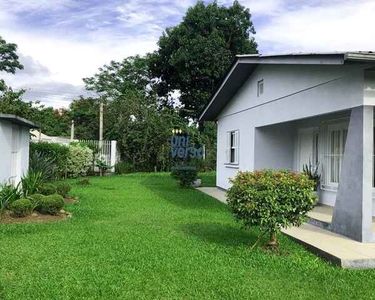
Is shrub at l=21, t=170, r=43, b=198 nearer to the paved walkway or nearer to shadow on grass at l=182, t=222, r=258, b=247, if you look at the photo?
shadow on grass at l=182, t=222, r=258, b=247

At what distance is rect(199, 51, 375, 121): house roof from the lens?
236 inches

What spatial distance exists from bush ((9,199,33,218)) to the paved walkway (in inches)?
235

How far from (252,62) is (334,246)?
19.8 feet

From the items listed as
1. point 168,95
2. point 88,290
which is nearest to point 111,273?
point 88,290

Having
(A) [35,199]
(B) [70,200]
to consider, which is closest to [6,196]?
(A) [35,199]

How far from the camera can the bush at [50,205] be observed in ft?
Result: 31.1

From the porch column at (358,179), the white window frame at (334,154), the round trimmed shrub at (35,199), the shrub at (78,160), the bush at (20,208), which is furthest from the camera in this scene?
the shrub at (78,160)

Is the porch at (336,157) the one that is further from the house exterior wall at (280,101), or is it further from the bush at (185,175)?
the bush at (185,175)

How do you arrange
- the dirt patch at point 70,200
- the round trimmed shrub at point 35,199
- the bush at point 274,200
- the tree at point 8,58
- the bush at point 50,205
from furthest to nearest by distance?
1. the tree at point 8,58
2. the dirt patch at point 70,200
3. the round trimmed shrub at point 35,199
4. the bush at point 50,205
5. the bush at point 274,200

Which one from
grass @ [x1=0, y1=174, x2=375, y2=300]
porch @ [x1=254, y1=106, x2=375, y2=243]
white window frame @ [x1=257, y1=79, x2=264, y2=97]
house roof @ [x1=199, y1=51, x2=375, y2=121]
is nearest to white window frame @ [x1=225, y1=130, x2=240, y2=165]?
house roof @ [x1=199, y1=51, x2=375, y2=121]

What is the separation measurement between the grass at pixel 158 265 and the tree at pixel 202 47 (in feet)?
65.9

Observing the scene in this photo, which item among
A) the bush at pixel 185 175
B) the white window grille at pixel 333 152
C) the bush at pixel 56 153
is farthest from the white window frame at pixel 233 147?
the bush at pixel 56 153

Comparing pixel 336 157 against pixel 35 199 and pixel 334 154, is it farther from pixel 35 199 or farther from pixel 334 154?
pixel 35 199

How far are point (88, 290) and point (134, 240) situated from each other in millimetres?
2506
